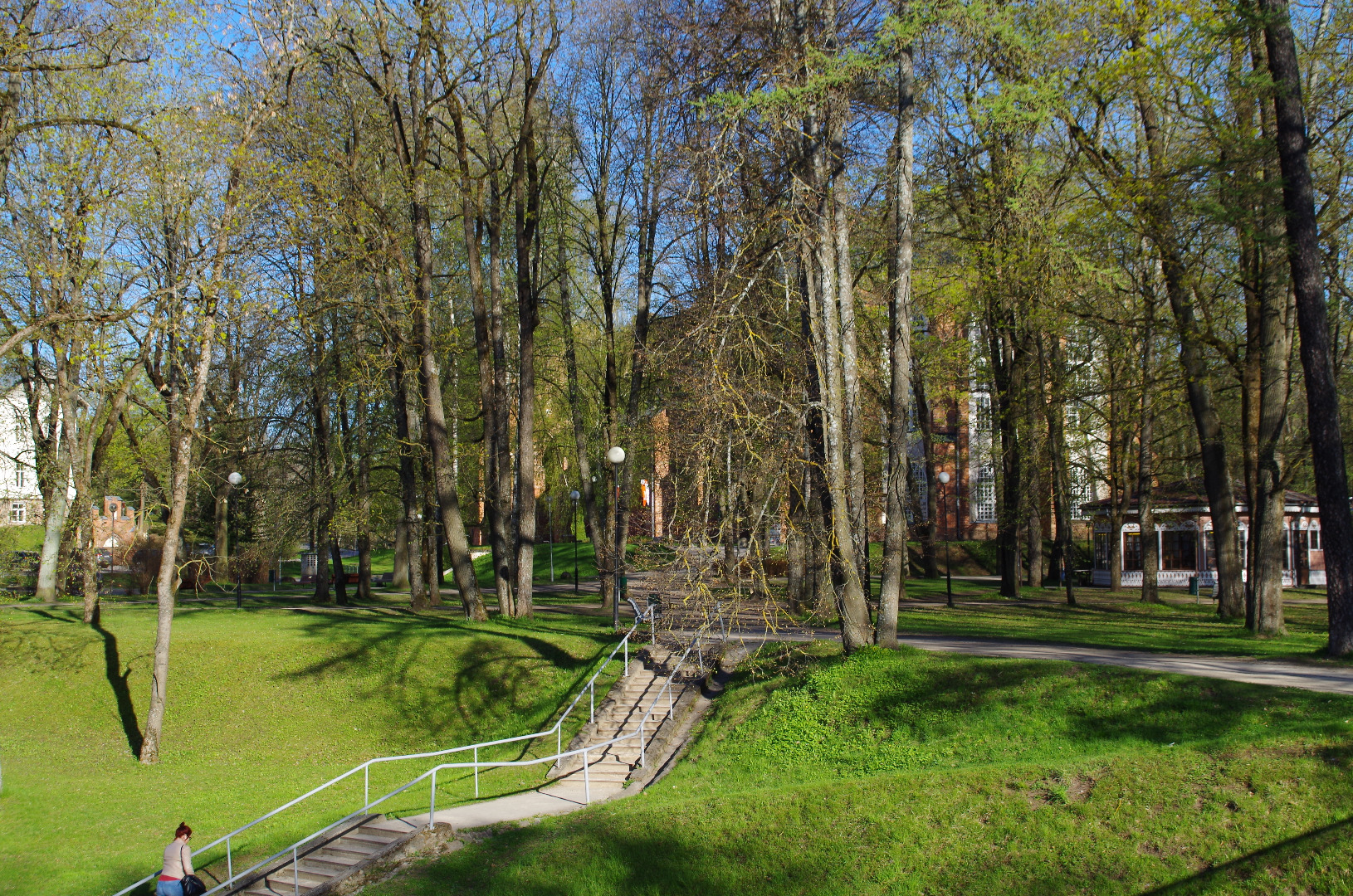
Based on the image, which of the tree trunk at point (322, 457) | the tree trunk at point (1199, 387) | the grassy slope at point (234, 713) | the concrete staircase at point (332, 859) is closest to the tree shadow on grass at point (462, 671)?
the grassy slope at point (234, 713)

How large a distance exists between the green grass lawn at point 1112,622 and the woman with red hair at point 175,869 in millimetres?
14288

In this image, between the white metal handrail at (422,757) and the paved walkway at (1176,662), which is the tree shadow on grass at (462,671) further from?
the paved walkway at (1176,662)

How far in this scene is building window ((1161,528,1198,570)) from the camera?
36531 millimetres

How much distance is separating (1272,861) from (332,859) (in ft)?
31.9

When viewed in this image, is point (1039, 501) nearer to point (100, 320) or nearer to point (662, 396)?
point (662, 396)

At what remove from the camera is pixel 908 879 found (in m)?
8.79

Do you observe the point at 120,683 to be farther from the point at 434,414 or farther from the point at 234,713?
the point at 434,414

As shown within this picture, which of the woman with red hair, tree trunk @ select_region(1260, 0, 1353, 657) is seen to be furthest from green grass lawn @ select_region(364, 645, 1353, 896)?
tree trunk @ select_region(1260, 0, 1353, 657)

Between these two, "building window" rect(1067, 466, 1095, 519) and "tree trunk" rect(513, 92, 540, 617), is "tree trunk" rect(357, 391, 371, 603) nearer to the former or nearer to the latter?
"tree trunk" rect(513, 92, 540, 617)

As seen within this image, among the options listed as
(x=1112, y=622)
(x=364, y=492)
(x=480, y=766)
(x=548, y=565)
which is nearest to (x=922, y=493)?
(x=1112, y=622)

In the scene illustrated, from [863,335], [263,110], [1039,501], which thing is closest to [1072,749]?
[263,110]

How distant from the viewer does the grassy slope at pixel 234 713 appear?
1232 cm

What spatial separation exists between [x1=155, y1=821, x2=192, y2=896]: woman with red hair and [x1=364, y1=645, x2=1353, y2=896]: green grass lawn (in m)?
1.92

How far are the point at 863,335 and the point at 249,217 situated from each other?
17240 mm
